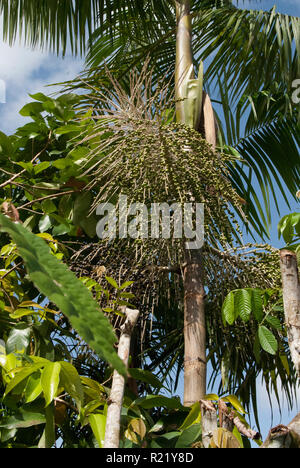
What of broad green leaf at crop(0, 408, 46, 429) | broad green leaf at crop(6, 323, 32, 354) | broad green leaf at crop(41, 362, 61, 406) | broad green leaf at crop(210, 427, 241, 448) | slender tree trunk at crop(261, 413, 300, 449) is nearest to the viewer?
slender tree trunk at crop(261, 413, 300, 449)

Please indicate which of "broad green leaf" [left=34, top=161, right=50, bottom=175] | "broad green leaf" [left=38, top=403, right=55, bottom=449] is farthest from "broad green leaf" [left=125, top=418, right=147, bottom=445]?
"broad green leaf" [left=34, top=161, right=50, bottom=175]

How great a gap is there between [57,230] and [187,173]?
2.16 ft

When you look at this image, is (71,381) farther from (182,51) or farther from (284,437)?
(182,51)

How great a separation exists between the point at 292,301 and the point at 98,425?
540mm

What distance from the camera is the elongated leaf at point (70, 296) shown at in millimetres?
388

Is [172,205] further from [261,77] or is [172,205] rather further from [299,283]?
[261,77]

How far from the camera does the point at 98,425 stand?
3.94 feet

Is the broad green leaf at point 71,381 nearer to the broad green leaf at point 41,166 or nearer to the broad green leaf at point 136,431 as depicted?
the broad green leaf at point 136,431

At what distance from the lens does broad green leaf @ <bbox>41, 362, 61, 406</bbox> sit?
1.17m

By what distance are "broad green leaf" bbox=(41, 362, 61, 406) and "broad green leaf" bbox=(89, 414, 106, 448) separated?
112 mm

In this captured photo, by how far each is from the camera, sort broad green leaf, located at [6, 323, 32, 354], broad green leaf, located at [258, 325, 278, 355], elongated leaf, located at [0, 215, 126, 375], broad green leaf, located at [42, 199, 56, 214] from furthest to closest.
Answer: broad green leaf, located at [42, 199, 56, 214] < broad green leaf, located at [258, 325, 278, 355] < broad green leaf, located at [6, 323, 32, 354] < elongated leaf, located at [0, 215, 126, 375]

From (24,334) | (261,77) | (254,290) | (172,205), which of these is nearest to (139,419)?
(24,334)

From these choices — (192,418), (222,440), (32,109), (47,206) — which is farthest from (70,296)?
(32,109)

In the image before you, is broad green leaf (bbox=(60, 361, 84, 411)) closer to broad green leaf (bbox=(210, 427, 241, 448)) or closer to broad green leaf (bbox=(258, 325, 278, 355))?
broad green leaf (bbox=(210, 427, 241, 448))
